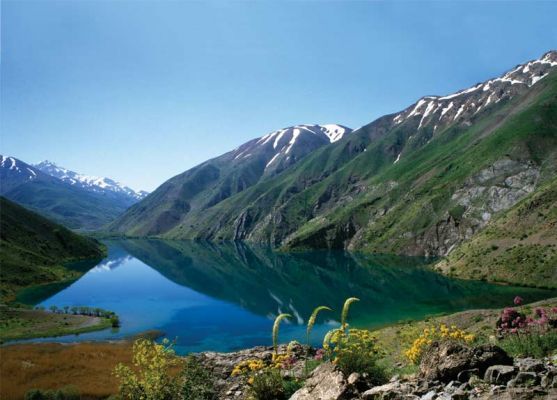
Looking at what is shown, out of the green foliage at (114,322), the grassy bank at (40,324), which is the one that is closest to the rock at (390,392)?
the grassy bank at (40,324)

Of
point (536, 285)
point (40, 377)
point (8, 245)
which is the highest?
point (8, 245)

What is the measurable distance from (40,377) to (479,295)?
75.8 m

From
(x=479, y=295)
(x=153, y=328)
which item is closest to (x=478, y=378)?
(x=153, y=328)

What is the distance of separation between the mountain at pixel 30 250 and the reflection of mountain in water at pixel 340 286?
40245 mm

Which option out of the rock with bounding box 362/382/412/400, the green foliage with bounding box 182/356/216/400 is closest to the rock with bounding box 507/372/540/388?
the rock with bounding box 362/382/412/400

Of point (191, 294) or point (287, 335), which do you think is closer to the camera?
point (287, 335)

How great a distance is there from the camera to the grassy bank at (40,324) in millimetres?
65938

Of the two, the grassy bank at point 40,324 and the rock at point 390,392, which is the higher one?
the rock at point 390,392

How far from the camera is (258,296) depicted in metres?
100

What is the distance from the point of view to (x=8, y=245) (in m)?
138

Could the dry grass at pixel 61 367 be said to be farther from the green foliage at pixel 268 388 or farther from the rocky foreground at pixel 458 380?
the rocky foreground at pixel 458 380

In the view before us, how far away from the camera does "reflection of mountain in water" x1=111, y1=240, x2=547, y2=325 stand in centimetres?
7731

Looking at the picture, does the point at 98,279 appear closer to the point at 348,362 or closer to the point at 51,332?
the point at 51,332

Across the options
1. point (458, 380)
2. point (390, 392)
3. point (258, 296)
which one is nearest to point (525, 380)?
point (458, 380)
